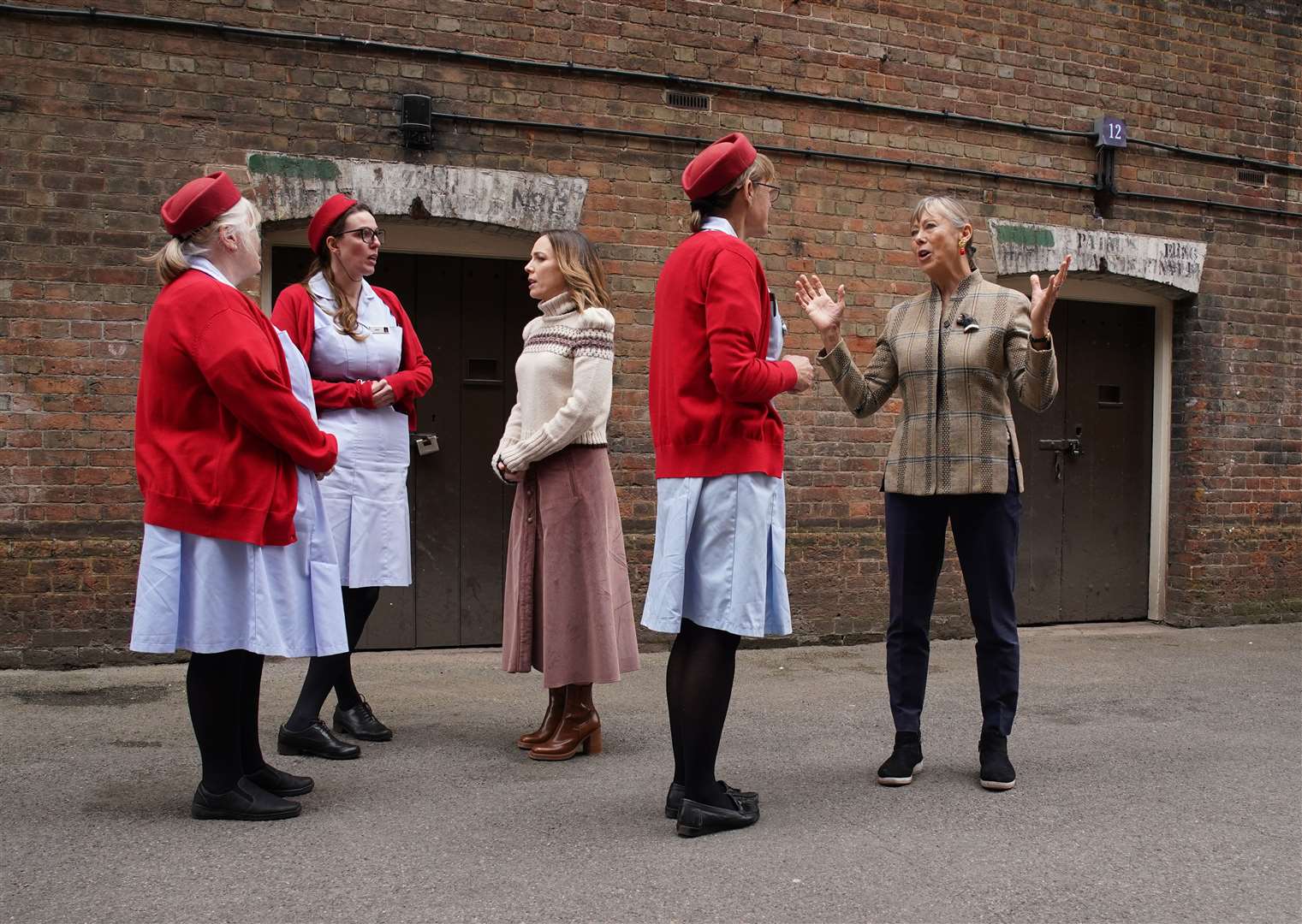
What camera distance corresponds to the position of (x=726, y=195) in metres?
3.67

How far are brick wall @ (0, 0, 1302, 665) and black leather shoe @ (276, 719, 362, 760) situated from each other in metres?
2.07

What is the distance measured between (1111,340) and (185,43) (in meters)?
6.27

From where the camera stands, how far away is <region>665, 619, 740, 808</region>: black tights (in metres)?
3.54

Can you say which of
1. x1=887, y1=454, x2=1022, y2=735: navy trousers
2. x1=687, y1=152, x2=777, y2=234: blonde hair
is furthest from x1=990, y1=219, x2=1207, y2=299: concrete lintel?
x1=687, y1=152, x2=777, y2=234: blonde hair

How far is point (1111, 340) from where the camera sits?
859 cm

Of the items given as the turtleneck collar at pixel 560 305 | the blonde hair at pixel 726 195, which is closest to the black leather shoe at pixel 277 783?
the turtleneck collar at pixel 560 305

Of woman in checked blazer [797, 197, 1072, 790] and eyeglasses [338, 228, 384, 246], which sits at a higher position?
eyeglasses [338, 228, 384, 246]

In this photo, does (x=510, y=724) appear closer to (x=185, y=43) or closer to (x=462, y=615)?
(x=462, y=615)

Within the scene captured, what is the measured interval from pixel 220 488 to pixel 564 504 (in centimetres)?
144

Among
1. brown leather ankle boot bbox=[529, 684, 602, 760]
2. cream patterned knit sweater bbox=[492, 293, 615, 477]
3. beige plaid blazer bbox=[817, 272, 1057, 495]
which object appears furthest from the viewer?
brown leather ankle boot bbox=[529, 684, 602, 760]

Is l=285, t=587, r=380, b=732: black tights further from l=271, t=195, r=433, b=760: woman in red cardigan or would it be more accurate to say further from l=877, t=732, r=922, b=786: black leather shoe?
l=877, t=732, r=922, b=786: black leather shoe

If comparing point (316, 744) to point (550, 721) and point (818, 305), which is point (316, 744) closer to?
point (550, 721)

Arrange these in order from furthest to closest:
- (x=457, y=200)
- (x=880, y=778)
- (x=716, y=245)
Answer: (x=457, y=200)
(x=880, y=778)
(x=716, y=245)

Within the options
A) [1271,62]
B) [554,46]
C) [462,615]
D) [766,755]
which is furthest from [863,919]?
[1271,62]
